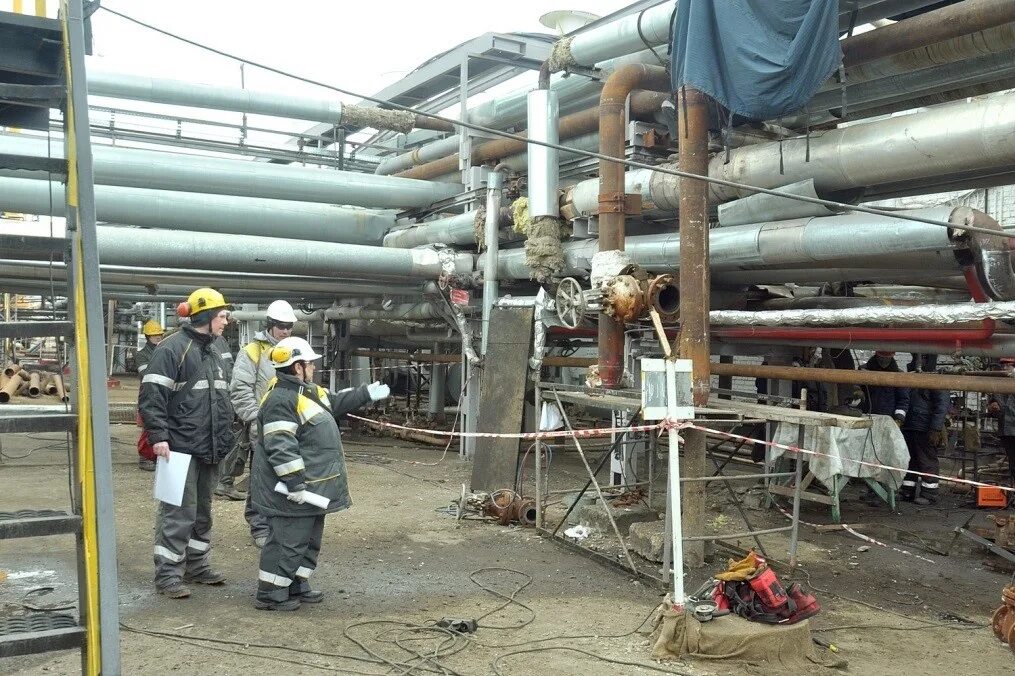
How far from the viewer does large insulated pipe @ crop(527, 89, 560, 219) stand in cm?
874

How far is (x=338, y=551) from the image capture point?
7004 mm

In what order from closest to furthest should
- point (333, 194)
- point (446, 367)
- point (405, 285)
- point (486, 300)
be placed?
point (486, 300)
point (333, 194)
point (405, 285)
point (446, 367)

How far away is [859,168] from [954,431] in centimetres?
990

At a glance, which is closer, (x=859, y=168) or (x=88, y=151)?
(x=88, y=151)

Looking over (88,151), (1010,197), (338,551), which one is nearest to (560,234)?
(338,551)

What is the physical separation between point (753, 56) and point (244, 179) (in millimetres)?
6465

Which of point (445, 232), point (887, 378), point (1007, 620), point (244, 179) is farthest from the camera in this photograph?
point (445, 232)

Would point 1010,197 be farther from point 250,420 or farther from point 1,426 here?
point 1,426

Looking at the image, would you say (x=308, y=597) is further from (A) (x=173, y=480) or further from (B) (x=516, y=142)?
(B) (x=516, y=142)

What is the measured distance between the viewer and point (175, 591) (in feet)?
18.3

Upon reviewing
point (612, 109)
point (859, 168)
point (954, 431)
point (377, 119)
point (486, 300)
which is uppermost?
point (377, 119)

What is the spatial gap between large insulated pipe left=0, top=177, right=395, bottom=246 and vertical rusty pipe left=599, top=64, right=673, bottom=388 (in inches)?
184

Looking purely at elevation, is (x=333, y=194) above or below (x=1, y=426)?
above

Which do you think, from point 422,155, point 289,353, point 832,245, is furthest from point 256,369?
point 422,155
